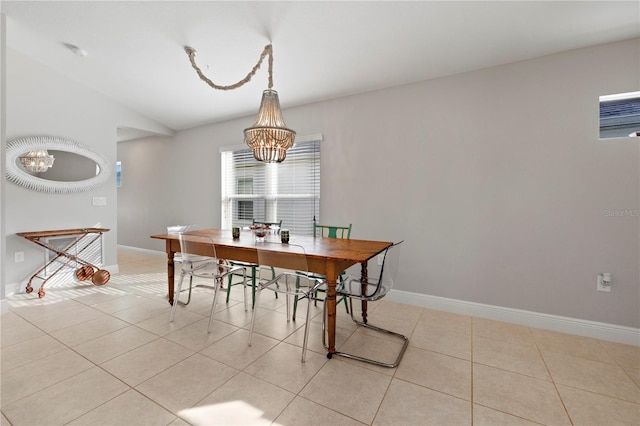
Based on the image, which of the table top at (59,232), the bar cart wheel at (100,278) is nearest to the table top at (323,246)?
the bar cart wheel at (100,278)

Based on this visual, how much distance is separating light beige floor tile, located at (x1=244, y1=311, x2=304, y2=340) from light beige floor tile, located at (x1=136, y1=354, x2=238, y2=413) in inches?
22.0

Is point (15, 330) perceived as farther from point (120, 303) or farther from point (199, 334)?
point (199, 334)

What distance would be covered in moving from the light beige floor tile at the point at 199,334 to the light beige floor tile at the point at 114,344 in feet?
0.65

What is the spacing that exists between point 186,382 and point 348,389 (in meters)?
1.04

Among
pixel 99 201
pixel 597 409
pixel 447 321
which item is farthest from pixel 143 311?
pixel 597 409

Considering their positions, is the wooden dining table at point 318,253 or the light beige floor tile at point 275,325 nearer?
the wooden dining table at point 318,253

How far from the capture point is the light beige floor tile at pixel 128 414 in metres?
1.47

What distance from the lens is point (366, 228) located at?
3.48m

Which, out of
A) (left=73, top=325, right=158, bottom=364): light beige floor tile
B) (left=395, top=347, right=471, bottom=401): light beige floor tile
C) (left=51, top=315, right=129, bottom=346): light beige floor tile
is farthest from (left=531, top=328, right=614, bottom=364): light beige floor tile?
(left=51, top=315, right=129, bottom=346): light beige floor tile

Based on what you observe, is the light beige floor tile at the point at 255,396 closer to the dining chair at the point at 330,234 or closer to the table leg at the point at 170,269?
the dining chair at the point at 330,234

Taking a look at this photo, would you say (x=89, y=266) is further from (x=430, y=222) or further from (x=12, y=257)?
(x=430, y=222)

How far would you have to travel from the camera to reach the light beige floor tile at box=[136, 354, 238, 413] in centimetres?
165

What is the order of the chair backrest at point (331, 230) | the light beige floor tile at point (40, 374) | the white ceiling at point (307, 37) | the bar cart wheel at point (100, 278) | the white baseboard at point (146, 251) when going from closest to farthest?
the light beige floor tile at point (40, 374)
the white ceiling at point (307, 37)
the chair backrest at point (331, 230)
the bar cart wheel at point (100, 278)
the white baseboard at point (146, 251)

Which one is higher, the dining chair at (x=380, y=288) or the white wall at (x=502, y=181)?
the white wall at (x=502, y=181)
